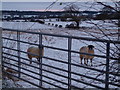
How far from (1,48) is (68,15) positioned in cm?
406

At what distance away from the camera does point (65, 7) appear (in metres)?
2.87

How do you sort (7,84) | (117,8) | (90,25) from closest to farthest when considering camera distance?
(117,8) → (90,25) → (7,84)

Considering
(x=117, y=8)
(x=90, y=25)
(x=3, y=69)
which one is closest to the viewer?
(x=117, y=8)

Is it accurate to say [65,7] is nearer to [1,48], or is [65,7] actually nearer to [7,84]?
[7,84]

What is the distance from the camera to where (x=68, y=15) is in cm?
283

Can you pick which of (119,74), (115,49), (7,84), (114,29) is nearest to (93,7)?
(114,29)

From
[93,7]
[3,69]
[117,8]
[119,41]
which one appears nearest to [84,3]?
[93,7]

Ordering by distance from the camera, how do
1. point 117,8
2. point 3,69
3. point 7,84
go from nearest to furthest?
point 117,8, point 7,84, point 3,69

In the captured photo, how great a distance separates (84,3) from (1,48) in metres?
4.15

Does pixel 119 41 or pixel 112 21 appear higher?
pixel 112 21

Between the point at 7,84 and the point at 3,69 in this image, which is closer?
the point at 7,84

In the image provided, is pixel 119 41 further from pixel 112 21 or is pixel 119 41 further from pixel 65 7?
pixel 65 7

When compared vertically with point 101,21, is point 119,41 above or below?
below

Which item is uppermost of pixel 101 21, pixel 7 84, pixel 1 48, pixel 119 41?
→ pixel 101 21
